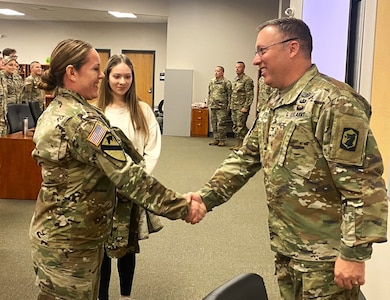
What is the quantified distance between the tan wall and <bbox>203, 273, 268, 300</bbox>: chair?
60.4 inches

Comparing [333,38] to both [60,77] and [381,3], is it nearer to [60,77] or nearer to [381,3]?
[381,3]

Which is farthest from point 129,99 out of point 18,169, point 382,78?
point 18,169

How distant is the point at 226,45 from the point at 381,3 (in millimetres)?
9167

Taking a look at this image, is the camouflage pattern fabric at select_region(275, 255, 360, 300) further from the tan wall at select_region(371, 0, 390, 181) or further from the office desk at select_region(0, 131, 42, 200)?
the office desk at select_region(0, 131, 42, 200)

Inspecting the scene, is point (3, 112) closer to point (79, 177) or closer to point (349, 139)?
point (79, 177)

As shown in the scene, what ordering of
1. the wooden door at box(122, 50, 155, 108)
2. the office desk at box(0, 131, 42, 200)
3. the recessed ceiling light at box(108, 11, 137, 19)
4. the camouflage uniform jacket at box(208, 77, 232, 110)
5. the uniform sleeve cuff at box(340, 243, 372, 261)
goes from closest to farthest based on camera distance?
the uniform sleeve cuff at box(340, 243, 372, 261), the office desk at box(0, 131, 42, 200), the camouflage uniform jacket at box(208, 77, 232, 110), the recessed ceiling light at box(108, 11, 137, 19), the wooden door at box(122, 50, 155, 108)

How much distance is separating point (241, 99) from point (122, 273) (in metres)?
7.69

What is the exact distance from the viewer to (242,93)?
398 inches

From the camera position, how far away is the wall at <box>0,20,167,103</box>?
558 inches

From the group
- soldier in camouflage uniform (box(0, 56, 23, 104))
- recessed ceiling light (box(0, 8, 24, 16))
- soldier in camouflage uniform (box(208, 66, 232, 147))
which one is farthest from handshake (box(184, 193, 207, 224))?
recessed ceiling light (box(0, 8, 24, 16))

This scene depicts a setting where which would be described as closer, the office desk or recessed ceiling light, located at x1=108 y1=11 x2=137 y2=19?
the office desk

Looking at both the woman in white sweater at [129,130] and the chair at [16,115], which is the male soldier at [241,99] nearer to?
the chair at [16,115]

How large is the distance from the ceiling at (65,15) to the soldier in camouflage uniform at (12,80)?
10.1 ft

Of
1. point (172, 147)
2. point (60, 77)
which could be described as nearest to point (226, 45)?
point (172, 147)
